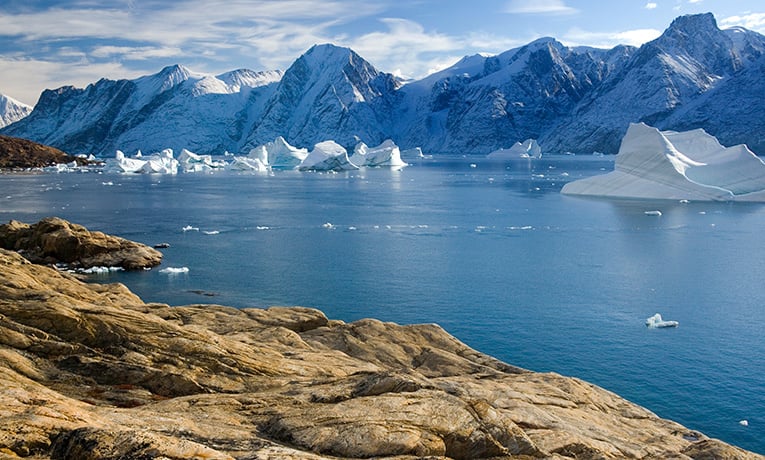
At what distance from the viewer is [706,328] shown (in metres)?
23.2

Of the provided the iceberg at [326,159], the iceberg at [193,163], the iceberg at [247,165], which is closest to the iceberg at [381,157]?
the iceberg at [326,159]

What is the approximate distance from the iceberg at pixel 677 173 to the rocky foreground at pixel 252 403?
52225mm

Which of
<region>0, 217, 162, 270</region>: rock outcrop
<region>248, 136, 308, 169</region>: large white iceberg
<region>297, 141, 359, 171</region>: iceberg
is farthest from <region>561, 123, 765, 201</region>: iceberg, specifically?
<region>248, 136, 308, 169</region>: large white iceberg

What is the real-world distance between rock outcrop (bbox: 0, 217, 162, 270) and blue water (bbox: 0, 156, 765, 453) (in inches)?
74.2

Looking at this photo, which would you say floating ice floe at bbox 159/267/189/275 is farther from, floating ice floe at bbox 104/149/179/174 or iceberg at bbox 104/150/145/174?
iceberg at bbox 104/150/145/174

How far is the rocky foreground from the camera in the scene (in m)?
7.66

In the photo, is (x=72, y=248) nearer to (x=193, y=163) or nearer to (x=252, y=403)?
(x=252, y=403)

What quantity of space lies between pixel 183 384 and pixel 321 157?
117 m

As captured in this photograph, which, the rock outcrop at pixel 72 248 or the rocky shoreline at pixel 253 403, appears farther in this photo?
the rock outcrop at pixel 72 248

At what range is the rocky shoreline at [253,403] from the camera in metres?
7.66

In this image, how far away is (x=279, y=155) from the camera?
472ft

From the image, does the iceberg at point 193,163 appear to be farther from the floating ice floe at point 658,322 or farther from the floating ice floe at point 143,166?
the floating ice floe at point 658,322

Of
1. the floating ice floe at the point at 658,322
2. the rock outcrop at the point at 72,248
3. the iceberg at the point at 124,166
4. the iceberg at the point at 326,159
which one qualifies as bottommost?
the floating ice floe at the point at 658,322

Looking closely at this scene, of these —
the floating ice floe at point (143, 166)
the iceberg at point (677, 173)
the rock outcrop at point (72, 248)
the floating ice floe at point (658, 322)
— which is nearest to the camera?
the floating ice floe at point (658, 322)
